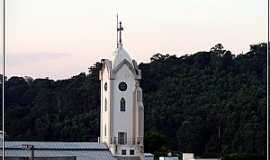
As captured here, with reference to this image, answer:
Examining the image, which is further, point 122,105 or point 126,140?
point 122,105

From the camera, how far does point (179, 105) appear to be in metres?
122

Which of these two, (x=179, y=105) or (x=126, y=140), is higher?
(x=179, y=105)

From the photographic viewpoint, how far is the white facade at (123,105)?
283 feet

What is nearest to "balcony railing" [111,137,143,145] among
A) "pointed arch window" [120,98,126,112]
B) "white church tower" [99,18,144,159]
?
"white church tower" [99,18,144,159]

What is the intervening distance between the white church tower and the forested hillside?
48.0ft

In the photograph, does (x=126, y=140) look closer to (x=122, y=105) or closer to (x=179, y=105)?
(x=122, y=105)

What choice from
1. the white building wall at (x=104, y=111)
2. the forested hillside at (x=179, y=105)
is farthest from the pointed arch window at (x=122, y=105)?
the forested hillside at (x=179, y=105)

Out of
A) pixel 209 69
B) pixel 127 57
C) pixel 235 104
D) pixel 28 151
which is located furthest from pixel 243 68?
pixel 28 151

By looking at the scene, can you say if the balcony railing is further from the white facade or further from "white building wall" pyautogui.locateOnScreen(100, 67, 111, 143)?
"white building wall" pyautogui.locateOnScreen(100, 67, 111, 143)

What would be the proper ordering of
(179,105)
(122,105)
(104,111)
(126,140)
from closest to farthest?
(126,140)
(122,105)
(104,111)
(179,105)

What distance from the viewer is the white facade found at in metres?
86.4

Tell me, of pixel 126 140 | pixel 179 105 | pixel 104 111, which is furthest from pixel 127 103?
pixel 179 105

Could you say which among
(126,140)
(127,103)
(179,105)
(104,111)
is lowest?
(126,140)

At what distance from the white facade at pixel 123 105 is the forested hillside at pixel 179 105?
576 inches
